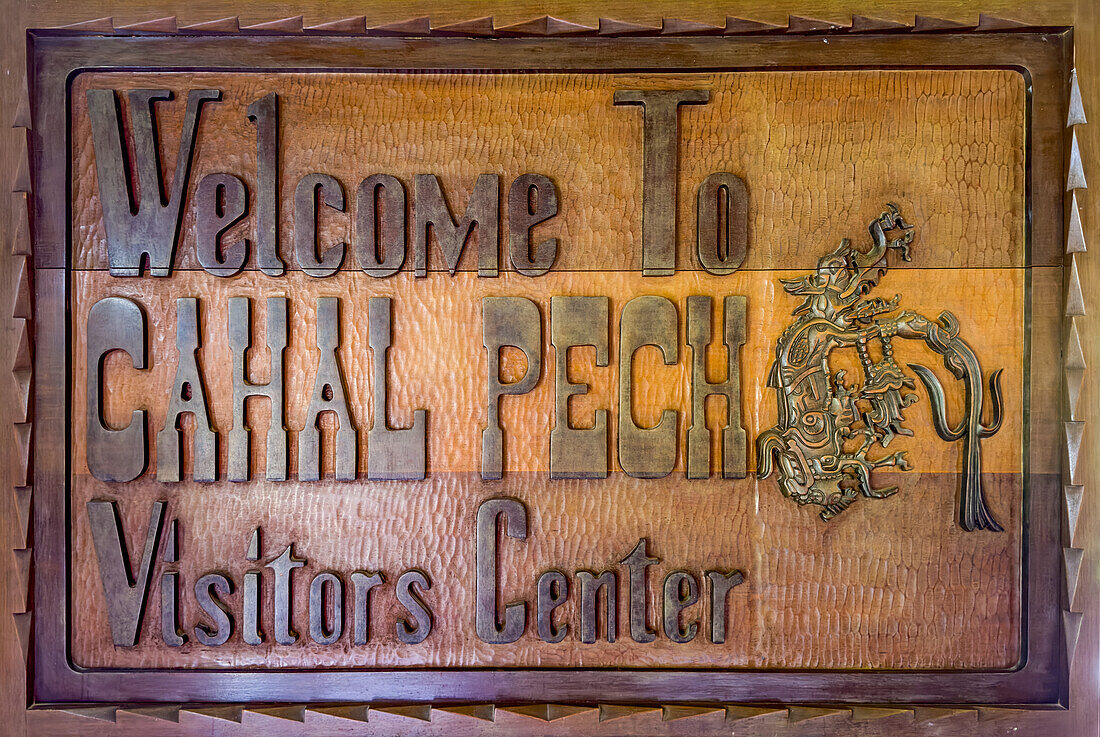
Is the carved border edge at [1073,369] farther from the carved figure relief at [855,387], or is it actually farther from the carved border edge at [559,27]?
the carved border edge at [559,27]

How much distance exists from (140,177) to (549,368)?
0.80 metres

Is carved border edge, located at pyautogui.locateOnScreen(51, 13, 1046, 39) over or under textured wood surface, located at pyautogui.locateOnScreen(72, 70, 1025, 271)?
over

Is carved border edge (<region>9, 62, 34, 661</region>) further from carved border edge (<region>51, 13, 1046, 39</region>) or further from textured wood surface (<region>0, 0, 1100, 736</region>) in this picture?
carved border edge (<region>51, 13, 1046, 39</region>)

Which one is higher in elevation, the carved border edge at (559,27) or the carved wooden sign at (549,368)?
the carved border edge at (559,27)

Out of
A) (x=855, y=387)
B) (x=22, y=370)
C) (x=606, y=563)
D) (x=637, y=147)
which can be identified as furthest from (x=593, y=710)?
(x=22, y=370)

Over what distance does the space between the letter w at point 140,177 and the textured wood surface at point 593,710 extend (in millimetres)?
140

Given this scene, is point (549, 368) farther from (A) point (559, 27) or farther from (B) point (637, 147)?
(A) point (559, 27)

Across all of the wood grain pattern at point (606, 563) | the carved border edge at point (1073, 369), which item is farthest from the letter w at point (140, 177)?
the carved border edge at point (1073, 369)

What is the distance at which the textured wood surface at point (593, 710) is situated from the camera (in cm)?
109

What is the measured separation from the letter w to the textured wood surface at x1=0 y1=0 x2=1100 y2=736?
0.46 ft

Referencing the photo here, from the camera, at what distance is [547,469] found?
1124 millimetres

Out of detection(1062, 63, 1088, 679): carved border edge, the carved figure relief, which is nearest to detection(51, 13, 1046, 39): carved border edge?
detection(1062, 63, 1088, 679): carved border edge

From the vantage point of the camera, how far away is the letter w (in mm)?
1106

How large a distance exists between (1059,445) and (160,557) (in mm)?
1609
